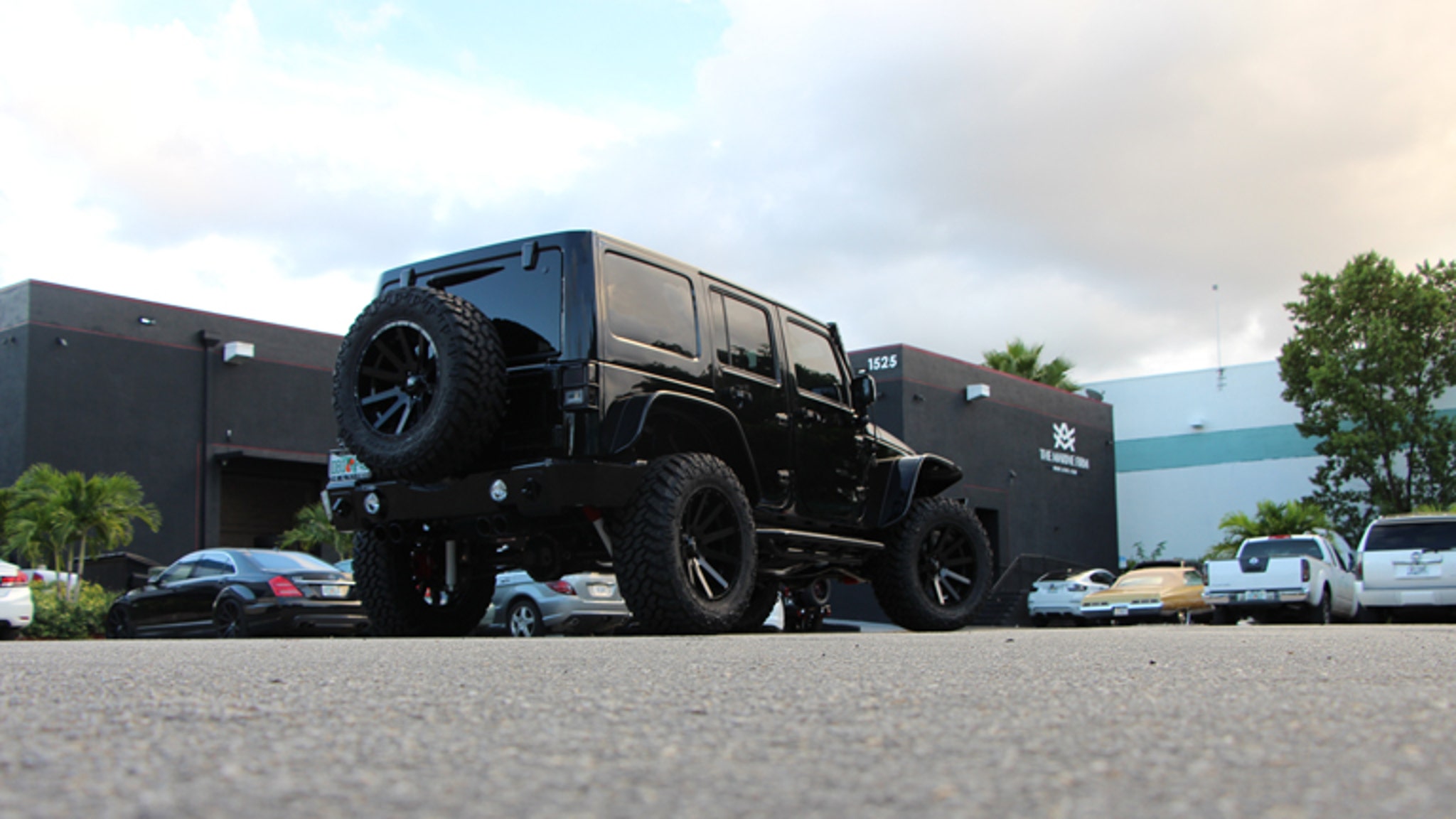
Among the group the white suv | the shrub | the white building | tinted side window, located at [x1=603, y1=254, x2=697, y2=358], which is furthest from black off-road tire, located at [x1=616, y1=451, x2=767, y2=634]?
the white building

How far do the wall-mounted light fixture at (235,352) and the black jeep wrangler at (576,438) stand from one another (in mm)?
17258

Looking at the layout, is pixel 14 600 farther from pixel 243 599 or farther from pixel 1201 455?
pixel 1201 455

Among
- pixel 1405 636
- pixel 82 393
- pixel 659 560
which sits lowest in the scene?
pixel 1405 636

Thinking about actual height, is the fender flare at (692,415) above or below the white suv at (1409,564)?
above

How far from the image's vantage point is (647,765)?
2.13 meters

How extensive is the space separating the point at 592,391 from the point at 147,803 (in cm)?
470

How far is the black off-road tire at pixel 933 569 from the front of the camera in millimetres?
8953

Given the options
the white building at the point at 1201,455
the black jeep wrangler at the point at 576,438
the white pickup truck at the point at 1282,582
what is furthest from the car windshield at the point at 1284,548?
the white building at the point at 1201,455

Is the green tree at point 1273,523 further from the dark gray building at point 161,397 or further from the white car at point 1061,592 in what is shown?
the dark gray building at point 161,397

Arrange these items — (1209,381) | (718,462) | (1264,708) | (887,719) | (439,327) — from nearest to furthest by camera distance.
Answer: (887,719) → (1264,708) → (439,327) → (718,462) → (1209,381)

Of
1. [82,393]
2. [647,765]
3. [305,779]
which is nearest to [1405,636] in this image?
[647,765]

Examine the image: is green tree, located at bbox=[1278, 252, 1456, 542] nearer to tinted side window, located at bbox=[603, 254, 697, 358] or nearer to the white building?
the white building

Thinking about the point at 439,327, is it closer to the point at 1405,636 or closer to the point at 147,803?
Result: the point at 147,803

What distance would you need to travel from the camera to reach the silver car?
12.9 metres
